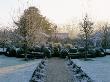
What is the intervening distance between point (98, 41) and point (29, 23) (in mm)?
34640

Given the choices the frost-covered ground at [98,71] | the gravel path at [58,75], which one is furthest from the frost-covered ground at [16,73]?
the frost-covered ground at [98,71]

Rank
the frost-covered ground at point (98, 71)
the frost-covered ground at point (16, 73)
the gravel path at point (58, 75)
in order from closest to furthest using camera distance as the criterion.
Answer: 1. the frost-covered ground at point (16, 73)
2. the frost-covered ground at point (98, 71)
3. the gravel path at point (58, 75)

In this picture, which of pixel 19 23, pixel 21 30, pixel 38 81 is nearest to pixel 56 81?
pixel 38 81

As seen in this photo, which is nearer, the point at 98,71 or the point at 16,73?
the point at 16,73

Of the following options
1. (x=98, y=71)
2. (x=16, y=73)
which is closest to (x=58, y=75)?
(x=16, y=73)

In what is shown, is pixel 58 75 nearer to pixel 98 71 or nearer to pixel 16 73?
pixel 16 73

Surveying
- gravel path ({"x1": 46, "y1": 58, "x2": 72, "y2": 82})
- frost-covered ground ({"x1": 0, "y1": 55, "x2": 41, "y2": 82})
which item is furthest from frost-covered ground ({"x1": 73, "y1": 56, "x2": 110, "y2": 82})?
frost-covered ground ({"x1": 0, "y1": 55, "x2": 41, "y2": 82})

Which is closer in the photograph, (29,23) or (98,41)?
(29,23)

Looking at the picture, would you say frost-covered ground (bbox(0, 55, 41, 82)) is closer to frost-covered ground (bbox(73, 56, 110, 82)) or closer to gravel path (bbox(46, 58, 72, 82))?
gravel path (bbox(46, 58, 72, 82))

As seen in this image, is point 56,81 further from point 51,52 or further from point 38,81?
point 51,52

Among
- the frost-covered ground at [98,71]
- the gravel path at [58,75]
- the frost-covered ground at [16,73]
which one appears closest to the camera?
the frost-covered ground at [16,73]

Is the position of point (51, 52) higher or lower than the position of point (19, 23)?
lower

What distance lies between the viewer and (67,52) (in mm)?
36250

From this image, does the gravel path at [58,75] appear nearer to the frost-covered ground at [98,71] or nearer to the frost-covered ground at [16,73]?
the frost-covered ground at [16,73]
